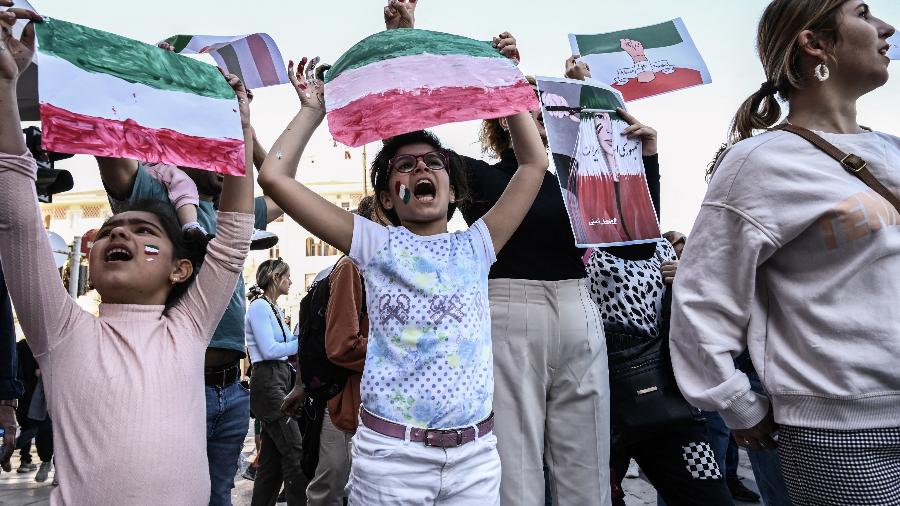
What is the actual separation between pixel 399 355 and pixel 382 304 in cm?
18

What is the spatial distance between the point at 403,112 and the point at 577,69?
3.65 feet

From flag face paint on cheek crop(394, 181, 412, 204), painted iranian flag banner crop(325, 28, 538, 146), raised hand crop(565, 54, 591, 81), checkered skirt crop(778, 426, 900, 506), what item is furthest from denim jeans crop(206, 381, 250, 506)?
checkered skirt crop(778, 426, 900, 506)

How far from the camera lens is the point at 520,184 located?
8.00 ft

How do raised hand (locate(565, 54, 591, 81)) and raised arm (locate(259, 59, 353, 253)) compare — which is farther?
raised hand (locate(565, 54, 591, 81))

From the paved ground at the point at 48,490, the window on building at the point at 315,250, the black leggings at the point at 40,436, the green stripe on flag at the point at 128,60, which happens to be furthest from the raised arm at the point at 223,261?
the window on building at the point at 315,250

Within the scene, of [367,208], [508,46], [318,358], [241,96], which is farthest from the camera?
[367,208]

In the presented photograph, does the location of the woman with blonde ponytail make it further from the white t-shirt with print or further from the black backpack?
the white t-shirt with print

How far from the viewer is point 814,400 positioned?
5.26 feet

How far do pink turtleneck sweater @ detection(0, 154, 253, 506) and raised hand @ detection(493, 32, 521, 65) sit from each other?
55.6 inches

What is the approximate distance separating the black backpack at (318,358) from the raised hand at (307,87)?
122cm

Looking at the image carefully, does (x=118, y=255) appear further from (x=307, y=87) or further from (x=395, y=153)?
(x=395, y=153)

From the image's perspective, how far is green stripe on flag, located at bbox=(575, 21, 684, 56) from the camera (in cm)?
306

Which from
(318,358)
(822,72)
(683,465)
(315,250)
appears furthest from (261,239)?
(315,250)

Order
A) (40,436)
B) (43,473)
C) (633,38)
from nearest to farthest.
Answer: (633,38) < (43,473) < (40,436)
